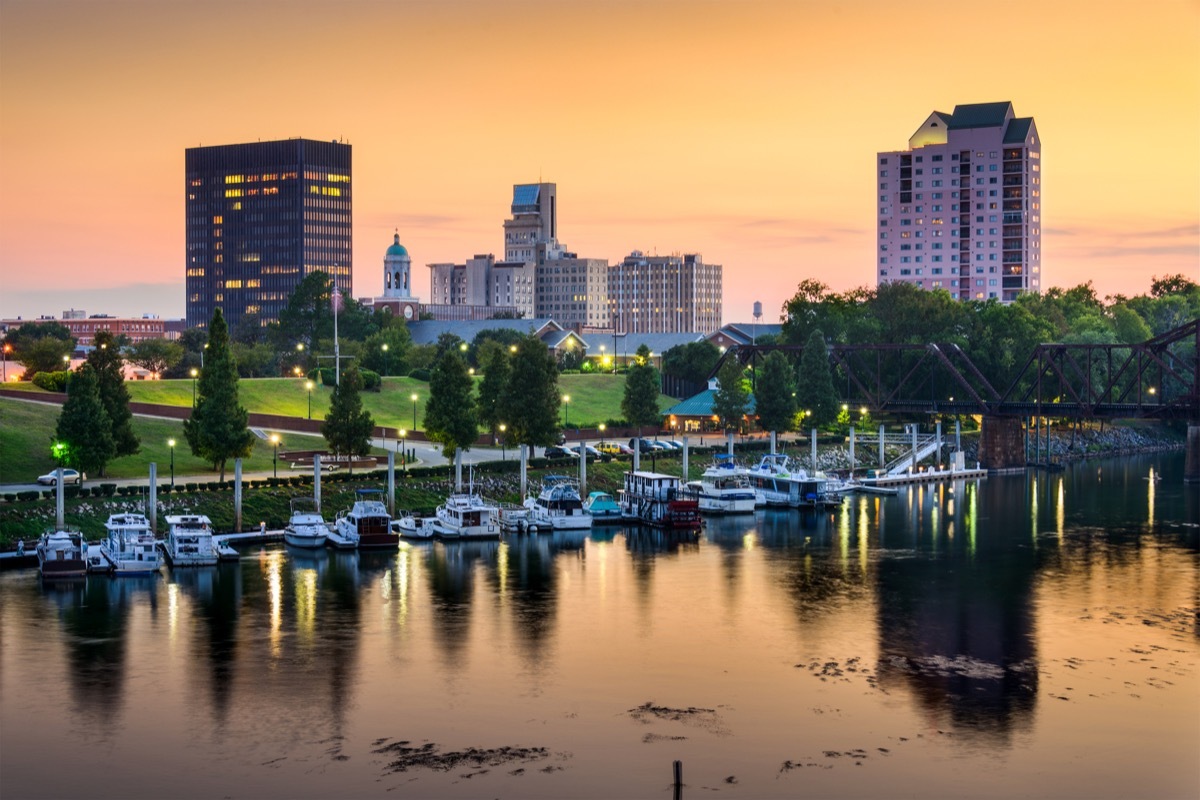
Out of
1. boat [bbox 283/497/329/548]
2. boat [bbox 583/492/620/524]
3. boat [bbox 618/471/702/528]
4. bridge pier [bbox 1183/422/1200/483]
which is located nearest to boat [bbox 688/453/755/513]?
boat [bbox 618/471/702/528]

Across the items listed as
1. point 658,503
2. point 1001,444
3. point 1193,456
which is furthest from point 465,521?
point 1001,444

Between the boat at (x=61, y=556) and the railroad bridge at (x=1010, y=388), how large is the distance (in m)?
104

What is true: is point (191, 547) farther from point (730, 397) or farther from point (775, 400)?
point (730, 397)

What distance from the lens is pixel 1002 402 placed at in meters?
167

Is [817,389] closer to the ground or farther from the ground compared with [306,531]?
farther from the ground

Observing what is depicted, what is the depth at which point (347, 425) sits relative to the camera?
115000 mm

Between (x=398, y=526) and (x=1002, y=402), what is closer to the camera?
(x=398, y=526)

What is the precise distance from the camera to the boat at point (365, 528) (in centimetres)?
9694

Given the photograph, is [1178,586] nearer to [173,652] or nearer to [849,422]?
[173,652]

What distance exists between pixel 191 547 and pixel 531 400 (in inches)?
1608

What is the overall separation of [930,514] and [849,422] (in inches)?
2096

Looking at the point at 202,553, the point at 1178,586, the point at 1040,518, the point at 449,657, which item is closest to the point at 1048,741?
the point at 449,657

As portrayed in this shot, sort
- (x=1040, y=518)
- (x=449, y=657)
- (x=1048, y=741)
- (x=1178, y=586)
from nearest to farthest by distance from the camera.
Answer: (x=1048, y=741), (x=449, y=657), (x=1178, y=586), (x=1040, y=518)

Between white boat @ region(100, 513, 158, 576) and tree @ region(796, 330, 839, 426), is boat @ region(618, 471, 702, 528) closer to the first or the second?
white boat @ region(100, 513, 158, 576)
